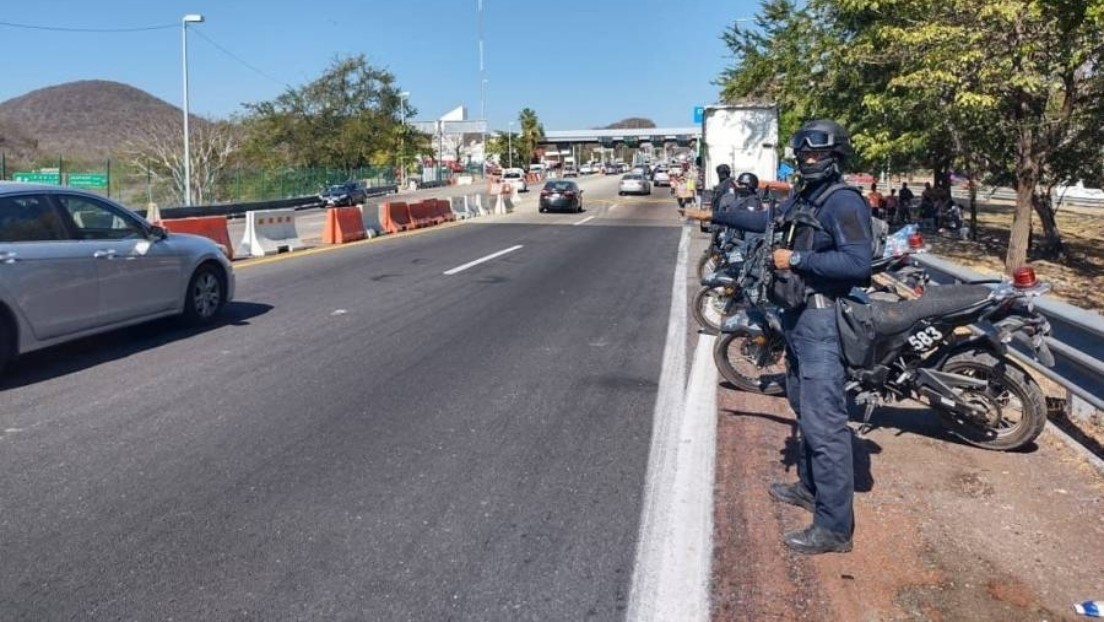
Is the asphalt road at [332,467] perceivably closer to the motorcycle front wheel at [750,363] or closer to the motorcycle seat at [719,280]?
the motorcycle front wheel at [750,363]

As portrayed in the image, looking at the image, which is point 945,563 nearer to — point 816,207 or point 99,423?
point 816,207

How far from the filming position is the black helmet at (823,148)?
157 inches

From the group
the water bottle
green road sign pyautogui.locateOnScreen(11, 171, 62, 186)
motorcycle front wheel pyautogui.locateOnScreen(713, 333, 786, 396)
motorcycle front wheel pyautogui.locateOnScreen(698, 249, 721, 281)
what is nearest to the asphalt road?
motorcycle front wheel pyautogui.locateOnScreen(713, 333, 786, 396)

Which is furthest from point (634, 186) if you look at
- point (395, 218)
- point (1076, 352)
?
point (1076, 352)

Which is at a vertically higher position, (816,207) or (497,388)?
(816,207)

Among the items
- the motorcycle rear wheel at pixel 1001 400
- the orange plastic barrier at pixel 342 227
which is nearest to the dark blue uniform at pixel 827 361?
the motorcycle rear wheel at pixel 1001 400

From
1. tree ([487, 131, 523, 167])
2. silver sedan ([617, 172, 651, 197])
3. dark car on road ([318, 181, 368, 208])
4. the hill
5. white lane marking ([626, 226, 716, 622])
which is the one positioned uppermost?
the hill

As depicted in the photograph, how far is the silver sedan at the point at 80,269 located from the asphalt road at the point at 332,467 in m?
0.34

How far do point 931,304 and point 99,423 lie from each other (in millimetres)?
5311

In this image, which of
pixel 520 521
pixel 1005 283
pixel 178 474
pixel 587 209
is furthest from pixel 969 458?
pixel 587 209

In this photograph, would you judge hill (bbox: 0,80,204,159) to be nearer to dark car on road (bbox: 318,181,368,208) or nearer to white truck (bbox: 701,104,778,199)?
dark car on road (bbox: 318,181,368,208)

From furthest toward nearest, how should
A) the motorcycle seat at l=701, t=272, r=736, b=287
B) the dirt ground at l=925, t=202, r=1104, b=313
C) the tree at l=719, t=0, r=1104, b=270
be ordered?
1. the dirt ground at l=925, t=202, r=1104, b=313
2. the tree at l=719, t=0, r=1104, b=270
3. the motorcycle seat at l=701, t=272, r=736, b=287

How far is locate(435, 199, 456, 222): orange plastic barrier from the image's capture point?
91.6ft

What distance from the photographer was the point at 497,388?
6.86 metres
